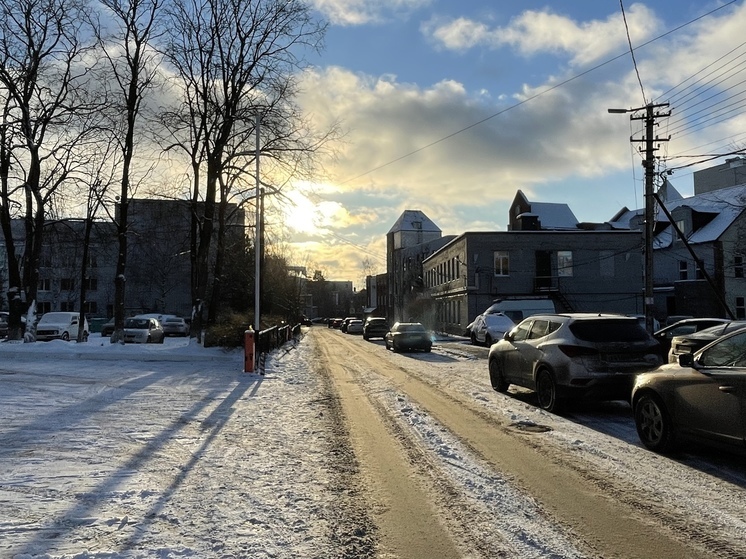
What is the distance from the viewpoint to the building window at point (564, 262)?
45969 mm

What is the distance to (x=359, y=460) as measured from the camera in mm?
7066

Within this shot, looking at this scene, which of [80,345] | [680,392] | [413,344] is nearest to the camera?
[680,392]

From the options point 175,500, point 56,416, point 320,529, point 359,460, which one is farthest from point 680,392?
point 56,416

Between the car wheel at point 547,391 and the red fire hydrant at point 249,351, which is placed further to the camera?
the red fire hydrant at point 249,351

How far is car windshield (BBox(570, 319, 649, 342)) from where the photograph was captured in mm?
10211

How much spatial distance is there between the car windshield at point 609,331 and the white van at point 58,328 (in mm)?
26530

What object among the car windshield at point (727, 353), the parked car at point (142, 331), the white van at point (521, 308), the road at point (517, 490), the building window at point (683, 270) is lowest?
the road at point (517, 490)

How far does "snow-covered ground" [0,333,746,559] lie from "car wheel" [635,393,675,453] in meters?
0.20

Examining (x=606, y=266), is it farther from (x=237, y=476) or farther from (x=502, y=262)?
(x=237, y=476)

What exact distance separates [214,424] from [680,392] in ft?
20.6

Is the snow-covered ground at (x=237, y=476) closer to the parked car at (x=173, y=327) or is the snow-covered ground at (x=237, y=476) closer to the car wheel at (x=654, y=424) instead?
the car wheel at (x=654, y=424)

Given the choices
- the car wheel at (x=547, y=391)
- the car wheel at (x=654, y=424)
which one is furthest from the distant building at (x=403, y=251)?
the car wheel at (x=654, y=424)

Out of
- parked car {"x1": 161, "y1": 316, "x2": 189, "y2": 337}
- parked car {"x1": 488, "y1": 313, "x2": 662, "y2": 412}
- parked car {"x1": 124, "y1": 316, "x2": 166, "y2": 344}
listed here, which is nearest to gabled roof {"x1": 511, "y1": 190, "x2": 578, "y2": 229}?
parked car {"x1": 161, "y1": 316, "x2": 189, "y2": 337}

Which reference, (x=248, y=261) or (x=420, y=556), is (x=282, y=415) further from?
(x=248, y=261)
